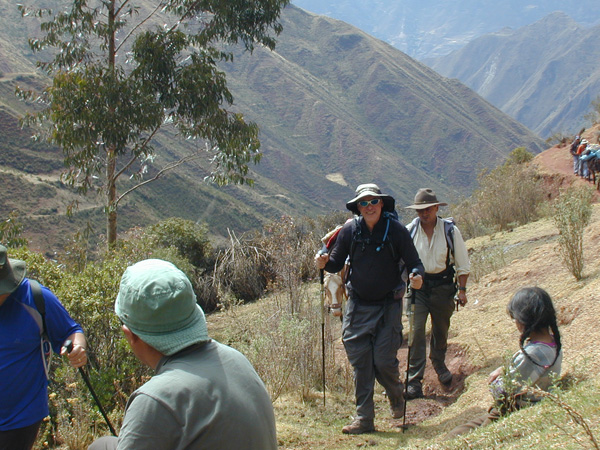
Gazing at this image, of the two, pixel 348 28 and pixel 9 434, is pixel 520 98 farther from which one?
pixel 9 434

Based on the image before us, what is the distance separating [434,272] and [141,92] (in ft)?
26.6

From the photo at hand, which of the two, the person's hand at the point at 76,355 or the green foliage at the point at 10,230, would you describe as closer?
the person's hand at the point at 76,355

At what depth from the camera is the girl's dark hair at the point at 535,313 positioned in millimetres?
3857

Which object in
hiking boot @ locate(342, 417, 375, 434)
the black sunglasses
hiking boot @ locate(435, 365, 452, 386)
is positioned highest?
the black sunglasses

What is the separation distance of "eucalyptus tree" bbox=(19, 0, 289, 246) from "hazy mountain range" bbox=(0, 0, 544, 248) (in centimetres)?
2102

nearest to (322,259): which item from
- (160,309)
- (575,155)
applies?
(160,309)

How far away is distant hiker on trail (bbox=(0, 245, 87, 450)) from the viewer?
331cm

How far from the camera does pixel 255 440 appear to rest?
210cm

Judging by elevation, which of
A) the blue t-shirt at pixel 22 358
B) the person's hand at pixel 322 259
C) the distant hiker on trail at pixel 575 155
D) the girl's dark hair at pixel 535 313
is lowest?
the blue t-shirt at pixel 22 358

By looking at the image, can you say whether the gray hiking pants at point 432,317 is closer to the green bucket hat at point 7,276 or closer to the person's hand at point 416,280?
the person's hand at point 416,280

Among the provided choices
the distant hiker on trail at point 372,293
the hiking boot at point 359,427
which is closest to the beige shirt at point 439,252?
the distant hiker on trail at point 372,293

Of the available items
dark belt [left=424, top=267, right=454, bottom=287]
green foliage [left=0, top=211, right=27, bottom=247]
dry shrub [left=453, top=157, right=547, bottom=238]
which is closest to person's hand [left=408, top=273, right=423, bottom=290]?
dark belt [left=424, top=267, right=454, bottom=287]

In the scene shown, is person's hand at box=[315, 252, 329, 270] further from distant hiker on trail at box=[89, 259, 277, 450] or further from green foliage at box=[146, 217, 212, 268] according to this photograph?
green foliage at box=[146, 217, 212, 268]

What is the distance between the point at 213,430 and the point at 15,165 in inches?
Answer: 1558
